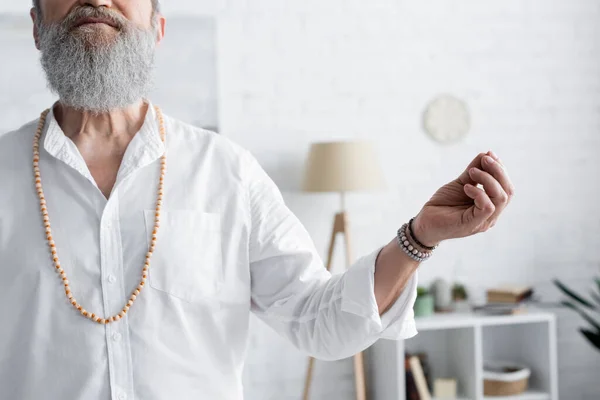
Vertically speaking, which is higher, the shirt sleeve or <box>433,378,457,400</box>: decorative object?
the shirt sleeve

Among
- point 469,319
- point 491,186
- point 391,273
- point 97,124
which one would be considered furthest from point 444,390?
point 491,186

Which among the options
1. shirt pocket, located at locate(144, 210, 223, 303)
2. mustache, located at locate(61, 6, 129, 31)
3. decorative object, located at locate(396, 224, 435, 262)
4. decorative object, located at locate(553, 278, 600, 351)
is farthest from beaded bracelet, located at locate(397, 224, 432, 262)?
decorative object, located at locate(553, 278, 600, 351)

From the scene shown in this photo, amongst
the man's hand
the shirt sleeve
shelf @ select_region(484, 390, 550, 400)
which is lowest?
shelf @ select_region(484, 390, 550, 400)

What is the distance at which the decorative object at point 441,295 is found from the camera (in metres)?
3.69

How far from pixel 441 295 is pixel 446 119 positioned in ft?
2.83

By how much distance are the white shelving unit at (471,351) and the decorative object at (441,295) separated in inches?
3.6

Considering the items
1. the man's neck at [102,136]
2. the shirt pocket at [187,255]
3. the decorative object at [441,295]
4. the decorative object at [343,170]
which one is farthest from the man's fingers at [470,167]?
the decorative object at [441,295]

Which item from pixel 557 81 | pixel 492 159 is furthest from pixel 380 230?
pixel 492 159

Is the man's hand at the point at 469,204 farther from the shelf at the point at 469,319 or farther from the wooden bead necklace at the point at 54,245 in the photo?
the shelf at the point at 469,319

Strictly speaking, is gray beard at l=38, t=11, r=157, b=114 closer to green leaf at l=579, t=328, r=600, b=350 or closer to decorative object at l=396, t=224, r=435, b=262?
decorative object at l=396, t=224, r=435, b=262

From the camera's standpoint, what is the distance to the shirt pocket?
62.1 inches

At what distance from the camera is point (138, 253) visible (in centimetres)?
159

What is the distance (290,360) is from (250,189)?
2110 millimetres

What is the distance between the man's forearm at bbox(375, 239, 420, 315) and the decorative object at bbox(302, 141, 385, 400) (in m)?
1.86
